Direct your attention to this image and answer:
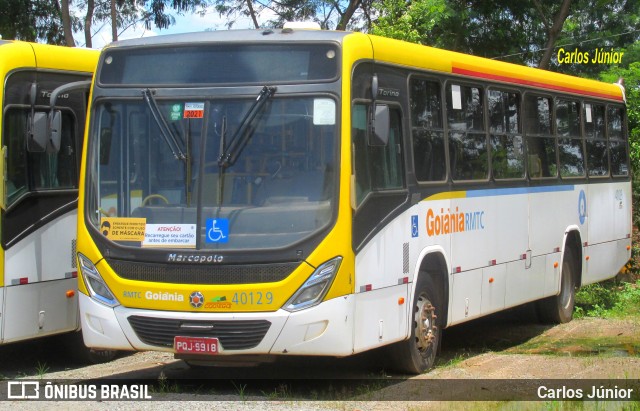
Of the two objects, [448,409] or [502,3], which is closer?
[448,409]

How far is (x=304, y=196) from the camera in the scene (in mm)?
9031

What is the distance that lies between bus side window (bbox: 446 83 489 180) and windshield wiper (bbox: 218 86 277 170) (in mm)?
2892

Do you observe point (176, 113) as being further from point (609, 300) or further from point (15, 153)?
point (609, 300)

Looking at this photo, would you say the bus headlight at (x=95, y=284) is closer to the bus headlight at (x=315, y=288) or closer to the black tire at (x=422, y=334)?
the bus headlight at (x=315, y=288)

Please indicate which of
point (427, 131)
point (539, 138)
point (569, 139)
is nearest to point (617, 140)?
point (569, 139)

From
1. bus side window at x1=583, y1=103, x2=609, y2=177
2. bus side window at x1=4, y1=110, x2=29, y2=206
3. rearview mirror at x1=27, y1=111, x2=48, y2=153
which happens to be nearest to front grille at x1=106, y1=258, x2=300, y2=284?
rearview mirror at x1=27, y1=111, x2=48, y2=153

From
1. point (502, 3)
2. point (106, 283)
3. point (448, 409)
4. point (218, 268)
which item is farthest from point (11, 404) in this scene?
point (502, 3)

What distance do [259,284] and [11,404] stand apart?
91.0 inches

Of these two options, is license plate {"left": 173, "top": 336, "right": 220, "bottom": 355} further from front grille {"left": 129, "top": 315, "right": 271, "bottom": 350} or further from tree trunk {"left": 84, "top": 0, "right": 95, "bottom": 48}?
tree trunk {"left": 84, "top": 0, "right": 95, "bottom": 48}

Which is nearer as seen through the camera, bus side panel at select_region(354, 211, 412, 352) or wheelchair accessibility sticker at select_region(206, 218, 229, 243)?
wheelchair accessibility sticker at select_region(206, 218, 229, 243)

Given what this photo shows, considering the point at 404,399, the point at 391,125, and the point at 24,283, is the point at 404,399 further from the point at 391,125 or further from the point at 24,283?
the point at 24,283

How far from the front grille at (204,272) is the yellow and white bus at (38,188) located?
1531 mm

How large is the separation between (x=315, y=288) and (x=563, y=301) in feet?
23.8

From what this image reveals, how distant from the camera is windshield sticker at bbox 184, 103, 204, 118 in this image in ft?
30.5
